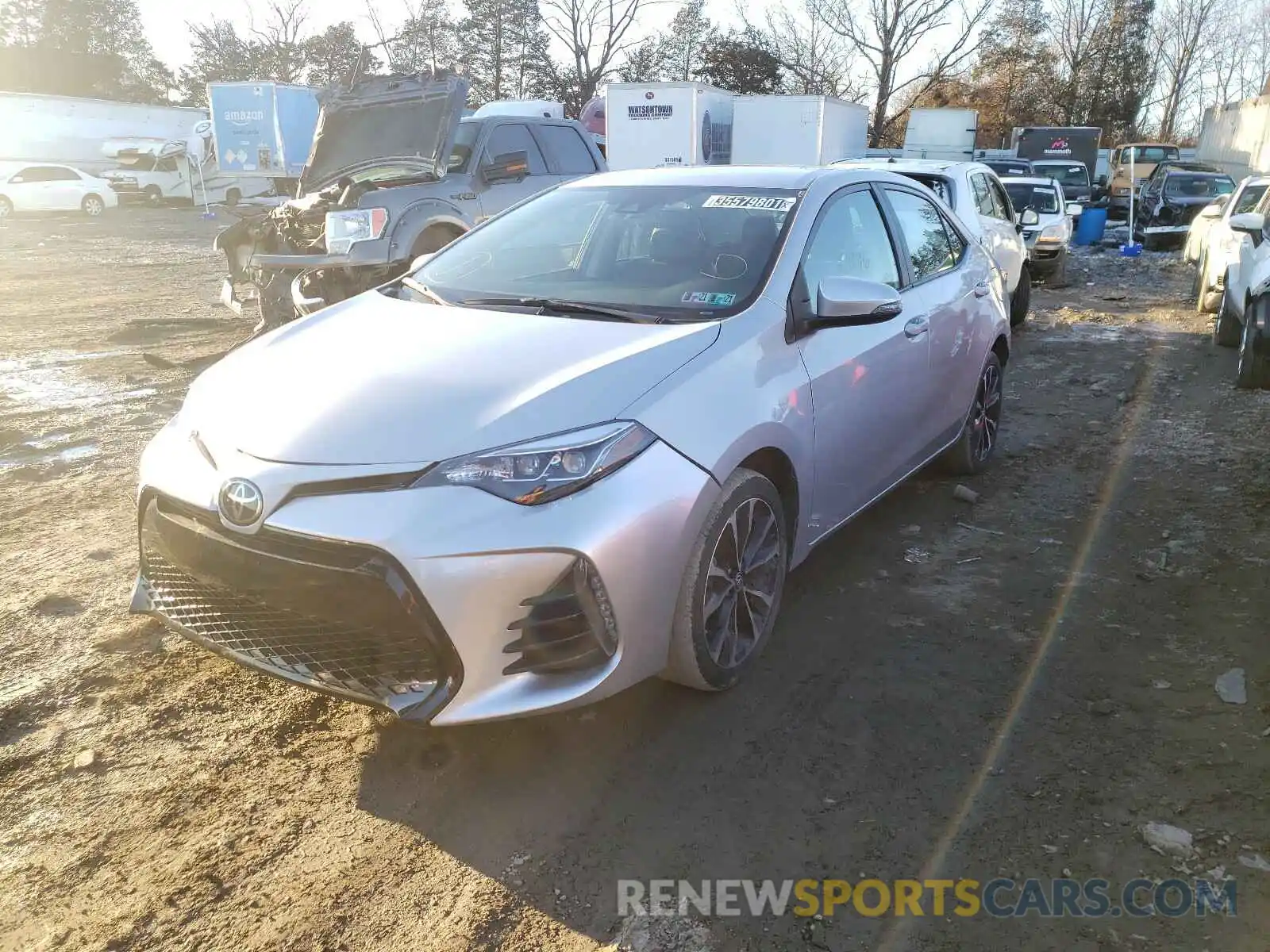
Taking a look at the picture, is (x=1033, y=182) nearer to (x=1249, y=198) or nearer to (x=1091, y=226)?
(x=1249, y=198)

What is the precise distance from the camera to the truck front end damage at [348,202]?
26.1ft

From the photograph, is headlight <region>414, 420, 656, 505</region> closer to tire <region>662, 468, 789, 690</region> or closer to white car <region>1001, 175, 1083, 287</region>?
tire <region>662, 468, 789, 690</region>

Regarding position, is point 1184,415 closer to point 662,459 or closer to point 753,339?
point 753,339

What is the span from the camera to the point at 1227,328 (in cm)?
916

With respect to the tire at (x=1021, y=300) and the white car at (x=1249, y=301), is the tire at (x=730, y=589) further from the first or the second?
the tire at (x=1021, y=300)

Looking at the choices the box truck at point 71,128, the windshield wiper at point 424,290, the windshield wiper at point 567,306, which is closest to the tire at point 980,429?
the windshield wiper at point 567,306

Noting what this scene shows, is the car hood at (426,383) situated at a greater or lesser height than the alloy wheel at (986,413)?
greater

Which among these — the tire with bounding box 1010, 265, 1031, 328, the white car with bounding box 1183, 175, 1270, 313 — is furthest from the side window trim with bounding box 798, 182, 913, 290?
the white car with bounding box 1183, 175, 1270, 313

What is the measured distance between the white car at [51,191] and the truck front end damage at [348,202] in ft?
73.7

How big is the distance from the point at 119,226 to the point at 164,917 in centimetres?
2657

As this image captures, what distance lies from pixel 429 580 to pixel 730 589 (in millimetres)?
1105

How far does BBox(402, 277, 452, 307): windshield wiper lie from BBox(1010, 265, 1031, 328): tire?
7.89 m

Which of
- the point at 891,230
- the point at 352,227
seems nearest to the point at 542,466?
the point at 891,230

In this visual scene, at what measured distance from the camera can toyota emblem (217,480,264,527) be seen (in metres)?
2.54
